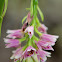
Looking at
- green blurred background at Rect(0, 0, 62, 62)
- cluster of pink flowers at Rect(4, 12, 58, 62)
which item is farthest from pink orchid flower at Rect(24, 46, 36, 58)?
green blurred background at Rect(0, 0, 62, 62)

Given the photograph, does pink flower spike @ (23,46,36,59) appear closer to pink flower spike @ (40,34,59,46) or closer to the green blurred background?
pink flower spike @ (40,34,59,46)

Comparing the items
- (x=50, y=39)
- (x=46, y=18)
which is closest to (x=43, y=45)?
(x=50, y=39)

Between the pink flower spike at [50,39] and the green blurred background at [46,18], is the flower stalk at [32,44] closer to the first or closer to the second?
the pink flower spike at [50,39]

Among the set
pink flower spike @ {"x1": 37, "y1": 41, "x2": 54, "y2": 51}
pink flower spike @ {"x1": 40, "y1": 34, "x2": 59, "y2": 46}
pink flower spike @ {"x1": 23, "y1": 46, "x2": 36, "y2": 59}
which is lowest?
pink flower spike @ {"x1": 23, "y1": 46, "x2": 36, "y2": 59}

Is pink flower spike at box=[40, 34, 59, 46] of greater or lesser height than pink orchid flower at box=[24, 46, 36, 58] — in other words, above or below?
above

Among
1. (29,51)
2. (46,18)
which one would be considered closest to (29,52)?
(29,51)

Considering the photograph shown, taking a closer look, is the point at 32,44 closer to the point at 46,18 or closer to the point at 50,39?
the point at 50,39

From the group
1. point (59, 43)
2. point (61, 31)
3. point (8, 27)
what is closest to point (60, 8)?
point (61, 31)

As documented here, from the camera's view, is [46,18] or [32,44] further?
[46,18]

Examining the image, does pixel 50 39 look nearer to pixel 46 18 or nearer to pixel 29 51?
pixel 29 51
